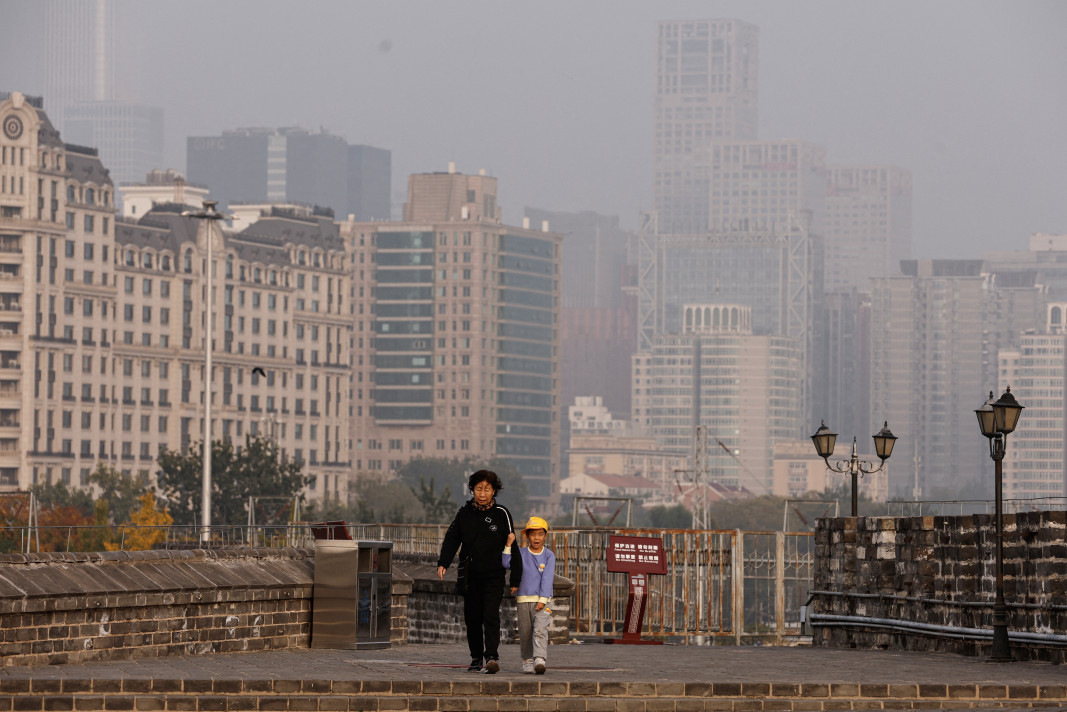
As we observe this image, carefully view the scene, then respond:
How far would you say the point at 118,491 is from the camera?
531 feet

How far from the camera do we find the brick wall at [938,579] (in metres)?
18.9

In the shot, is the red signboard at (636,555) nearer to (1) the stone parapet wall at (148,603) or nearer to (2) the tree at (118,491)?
(1) the stone parapet wall at (148,603)

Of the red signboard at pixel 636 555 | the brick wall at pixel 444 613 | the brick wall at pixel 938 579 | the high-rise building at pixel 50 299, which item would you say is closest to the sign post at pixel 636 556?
the red signboard at pixel 636 555

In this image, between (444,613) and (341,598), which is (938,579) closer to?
(341,598)

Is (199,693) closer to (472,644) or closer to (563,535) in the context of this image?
(472,644)

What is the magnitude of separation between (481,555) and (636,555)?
27.9 feet

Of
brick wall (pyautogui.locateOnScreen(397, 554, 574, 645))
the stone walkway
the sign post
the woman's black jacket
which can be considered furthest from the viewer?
the sign post

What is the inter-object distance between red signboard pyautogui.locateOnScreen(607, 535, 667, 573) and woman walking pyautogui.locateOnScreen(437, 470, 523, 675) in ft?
26.4

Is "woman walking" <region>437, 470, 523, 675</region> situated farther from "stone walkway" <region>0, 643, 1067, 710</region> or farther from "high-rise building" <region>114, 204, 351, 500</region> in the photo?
"high-rise building" <region>114, 204, 351, 500</region>

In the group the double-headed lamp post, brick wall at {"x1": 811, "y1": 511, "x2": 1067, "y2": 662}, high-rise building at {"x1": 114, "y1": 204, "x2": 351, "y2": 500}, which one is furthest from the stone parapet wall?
high-rise building at {"x1": 114, "y1": 204, "x2": 351, "y2": 500}

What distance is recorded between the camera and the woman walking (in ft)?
53.8

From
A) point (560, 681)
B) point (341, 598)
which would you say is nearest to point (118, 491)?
point (341, 598)

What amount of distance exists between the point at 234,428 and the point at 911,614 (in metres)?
176

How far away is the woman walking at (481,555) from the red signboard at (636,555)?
805cm
